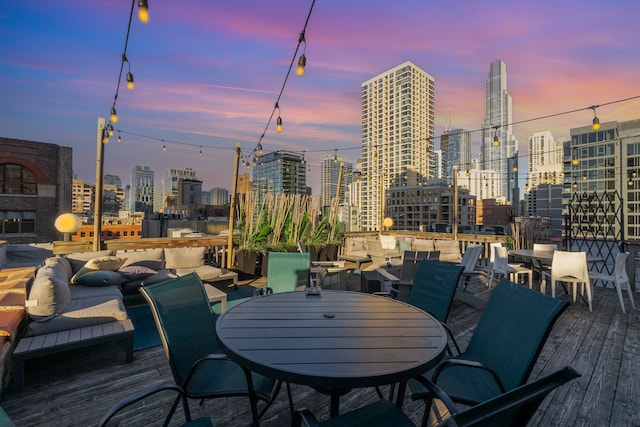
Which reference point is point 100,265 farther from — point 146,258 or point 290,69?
point 290,69

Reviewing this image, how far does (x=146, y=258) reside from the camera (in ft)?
16.3

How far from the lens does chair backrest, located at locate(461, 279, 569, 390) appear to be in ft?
4.85

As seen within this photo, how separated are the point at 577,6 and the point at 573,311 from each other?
24.8 feet

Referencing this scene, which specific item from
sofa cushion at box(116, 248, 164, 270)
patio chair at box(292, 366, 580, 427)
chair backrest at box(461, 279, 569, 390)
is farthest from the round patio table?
sofa cushion at box(116, 248, 164, 270)

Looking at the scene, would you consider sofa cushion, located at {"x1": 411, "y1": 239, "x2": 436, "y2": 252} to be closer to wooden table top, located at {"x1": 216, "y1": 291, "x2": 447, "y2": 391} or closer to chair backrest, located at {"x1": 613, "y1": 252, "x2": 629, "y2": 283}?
chair backrest, located at {"x1": 613, "y1": 252, "x2": 629, "y2": 283}

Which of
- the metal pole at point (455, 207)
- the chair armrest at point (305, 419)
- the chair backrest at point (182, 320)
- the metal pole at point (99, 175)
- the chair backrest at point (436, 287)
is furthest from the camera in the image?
the metal pole at point (455, 207)

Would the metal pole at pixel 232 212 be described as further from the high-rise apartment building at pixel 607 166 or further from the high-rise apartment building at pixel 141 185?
the high-rise apartment building at pixel 141 185

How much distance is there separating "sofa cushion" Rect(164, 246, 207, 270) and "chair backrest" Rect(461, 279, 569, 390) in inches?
183

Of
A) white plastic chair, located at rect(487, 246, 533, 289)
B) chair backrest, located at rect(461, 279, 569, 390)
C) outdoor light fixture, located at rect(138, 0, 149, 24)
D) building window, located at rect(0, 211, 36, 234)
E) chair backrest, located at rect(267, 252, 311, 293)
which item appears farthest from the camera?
building window, located at rect(0, 211, 36, 234)

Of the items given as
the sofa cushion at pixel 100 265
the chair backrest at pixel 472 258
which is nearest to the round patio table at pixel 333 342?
the sofa cushion at pixel 100 265

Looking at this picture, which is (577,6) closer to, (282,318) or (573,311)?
(573,311)

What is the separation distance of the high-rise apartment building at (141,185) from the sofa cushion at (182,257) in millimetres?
128454

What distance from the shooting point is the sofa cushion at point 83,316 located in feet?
8.64

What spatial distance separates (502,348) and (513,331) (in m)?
0.12
